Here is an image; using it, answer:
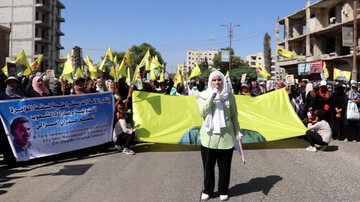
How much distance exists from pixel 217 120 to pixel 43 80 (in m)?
5.41

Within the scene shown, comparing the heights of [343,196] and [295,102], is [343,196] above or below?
below

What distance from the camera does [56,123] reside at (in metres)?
7.04

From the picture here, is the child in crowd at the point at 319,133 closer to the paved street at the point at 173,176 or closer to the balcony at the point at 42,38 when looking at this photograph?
the paved street at the point at 173,176

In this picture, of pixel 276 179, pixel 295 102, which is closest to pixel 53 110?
pixel 276 179

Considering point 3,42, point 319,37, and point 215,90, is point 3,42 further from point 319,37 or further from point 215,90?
point 319,37

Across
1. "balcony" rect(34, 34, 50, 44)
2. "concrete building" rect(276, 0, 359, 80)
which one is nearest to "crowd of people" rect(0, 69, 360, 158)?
"concrete building" rect(276, 0, 359, 80)

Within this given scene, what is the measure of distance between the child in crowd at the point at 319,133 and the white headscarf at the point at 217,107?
4292mm

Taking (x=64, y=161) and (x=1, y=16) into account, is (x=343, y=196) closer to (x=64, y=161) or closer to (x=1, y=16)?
(x=64, y=161)

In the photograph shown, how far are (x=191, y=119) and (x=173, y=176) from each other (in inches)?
109

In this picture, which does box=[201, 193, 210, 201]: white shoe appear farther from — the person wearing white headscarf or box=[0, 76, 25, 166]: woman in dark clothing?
box=[0, 76, 25, 166]: woman in dark clothing

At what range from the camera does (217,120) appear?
4355 mm

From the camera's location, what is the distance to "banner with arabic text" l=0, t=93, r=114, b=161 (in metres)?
6.51

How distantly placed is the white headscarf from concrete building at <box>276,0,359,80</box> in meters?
31.4

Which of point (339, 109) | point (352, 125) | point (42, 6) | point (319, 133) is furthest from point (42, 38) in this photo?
point (319, 133)
